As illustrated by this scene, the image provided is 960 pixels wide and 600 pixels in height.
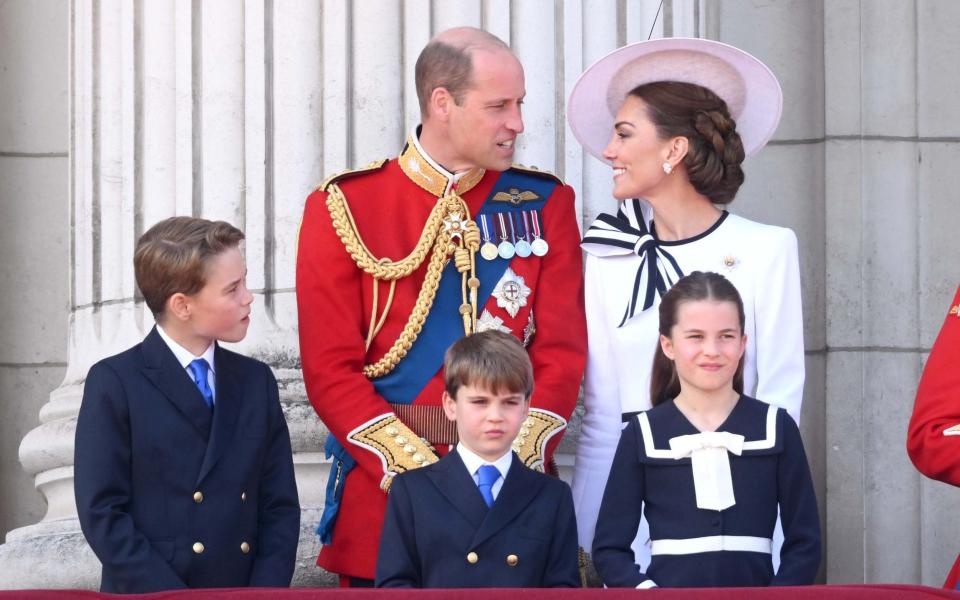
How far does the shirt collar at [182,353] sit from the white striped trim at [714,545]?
1.13m

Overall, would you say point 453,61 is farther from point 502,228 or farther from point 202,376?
point 202,376

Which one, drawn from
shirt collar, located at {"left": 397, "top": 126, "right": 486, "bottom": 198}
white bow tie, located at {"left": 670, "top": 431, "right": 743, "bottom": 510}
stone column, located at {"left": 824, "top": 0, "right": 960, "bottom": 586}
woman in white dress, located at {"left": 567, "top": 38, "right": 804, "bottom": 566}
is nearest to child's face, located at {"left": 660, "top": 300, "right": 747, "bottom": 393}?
white bow tie, located at {"left": 670, "top": 431, "right": 743, "bottom": 510}

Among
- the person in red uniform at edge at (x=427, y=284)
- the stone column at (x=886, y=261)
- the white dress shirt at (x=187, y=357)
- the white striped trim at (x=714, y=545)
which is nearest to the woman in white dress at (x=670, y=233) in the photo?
the person in red uniform at edge at (x=427, y=284)

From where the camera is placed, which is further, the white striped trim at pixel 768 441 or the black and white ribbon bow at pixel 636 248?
the black and white ribbon bow at pixel 636 248

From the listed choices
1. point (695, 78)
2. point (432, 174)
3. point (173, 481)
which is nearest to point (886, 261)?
point (695, 78)

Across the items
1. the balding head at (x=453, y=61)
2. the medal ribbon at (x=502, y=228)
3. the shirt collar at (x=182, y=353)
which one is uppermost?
the balding head at (x=453, y=61)

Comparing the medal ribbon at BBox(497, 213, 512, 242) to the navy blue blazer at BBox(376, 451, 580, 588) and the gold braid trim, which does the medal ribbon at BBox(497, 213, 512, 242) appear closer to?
the gold braid trim

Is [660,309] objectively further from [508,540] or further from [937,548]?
[937,548]

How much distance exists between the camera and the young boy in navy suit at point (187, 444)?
4.34m

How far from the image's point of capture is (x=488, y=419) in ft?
14.1

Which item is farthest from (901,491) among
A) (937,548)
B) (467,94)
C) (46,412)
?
(46,412)

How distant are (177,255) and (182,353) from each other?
0.23 metres

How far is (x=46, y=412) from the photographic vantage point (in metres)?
5.75

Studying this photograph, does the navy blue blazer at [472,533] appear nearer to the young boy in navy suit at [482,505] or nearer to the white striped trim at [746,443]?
the young boy in navy suit at [482,505]
